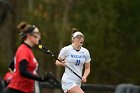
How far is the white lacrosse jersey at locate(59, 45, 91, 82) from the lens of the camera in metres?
7.59

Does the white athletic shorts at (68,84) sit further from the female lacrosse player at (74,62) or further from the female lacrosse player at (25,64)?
the female lacrosse player at (25,64)

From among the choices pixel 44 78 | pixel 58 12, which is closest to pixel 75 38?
pixel 44 78

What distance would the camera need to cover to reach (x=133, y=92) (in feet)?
46.3

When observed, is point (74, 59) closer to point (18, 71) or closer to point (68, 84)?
point (68, 84)

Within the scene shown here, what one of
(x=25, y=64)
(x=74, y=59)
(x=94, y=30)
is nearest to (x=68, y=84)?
(x=74, y=59)

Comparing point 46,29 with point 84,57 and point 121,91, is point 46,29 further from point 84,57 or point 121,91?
point 84,57

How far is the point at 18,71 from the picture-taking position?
884 cm

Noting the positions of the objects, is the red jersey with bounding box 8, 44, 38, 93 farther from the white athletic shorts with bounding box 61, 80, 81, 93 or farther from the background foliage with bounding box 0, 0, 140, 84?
the background foliage with bounding box 0, 0, 140, 84

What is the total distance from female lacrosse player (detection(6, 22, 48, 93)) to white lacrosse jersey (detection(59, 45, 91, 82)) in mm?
804

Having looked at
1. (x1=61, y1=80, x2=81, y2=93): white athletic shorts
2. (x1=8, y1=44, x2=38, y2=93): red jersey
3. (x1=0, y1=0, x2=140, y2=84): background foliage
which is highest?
(x1=0, y1=0, x2=140, y2=84): background foliage

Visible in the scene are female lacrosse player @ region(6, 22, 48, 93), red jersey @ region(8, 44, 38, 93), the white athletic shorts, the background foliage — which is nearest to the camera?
the white athletic shorts

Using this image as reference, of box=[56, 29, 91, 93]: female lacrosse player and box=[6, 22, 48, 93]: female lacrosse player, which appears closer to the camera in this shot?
box=[56, 29, 91, 93]: female lacrosse player

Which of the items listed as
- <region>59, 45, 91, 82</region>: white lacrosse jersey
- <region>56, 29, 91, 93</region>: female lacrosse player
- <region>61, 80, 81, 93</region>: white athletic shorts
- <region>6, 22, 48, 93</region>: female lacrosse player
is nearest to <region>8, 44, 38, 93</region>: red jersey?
<region>6, 22, 48, 93</region>: female lacrosse player

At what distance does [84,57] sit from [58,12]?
24583 mm
